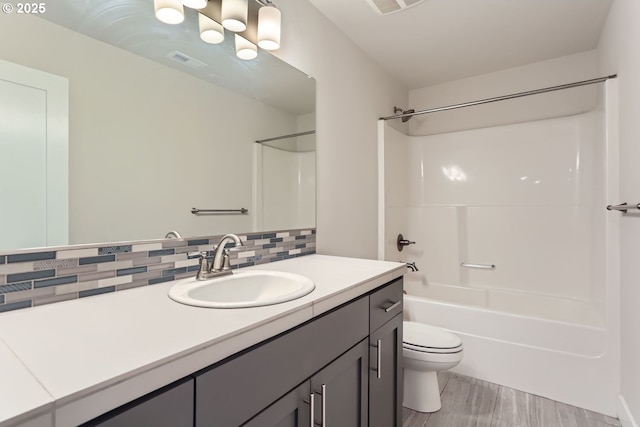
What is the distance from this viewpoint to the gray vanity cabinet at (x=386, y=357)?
4.00ft

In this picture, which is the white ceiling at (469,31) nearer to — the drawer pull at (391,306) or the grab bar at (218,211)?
the grab bar at (218,211)

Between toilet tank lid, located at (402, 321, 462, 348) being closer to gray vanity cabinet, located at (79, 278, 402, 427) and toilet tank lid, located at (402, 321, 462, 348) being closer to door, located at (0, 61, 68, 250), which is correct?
gray vanity cabinet, located at (79, 278, 402, 427)

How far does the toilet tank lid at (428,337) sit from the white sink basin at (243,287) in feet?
3.05

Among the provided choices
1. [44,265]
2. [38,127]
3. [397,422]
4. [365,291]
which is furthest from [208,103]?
[397,422]

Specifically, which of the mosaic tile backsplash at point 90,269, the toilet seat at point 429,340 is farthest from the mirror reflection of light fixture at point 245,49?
the toilet seat at point 429,340

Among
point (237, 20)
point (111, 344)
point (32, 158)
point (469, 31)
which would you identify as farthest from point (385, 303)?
point (469, 31)

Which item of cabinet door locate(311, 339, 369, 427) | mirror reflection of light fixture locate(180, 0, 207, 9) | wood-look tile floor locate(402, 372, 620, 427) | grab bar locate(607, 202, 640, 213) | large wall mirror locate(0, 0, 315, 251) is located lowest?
wood-look tile floor locate(402, 372, 620, 427)

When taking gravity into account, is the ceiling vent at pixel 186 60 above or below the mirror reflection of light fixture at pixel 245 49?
below

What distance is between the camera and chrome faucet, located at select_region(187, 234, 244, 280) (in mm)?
→ 1165

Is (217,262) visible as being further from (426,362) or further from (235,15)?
(426,362)

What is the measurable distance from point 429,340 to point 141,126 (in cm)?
175

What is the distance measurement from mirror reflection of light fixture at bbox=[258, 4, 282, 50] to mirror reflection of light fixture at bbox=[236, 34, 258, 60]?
0.04m

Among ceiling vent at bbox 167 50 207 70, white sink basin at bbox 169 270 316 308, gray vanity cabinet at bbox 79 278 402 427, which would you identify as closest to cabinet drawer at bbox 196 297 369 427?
gray vanity cabinet at bbox 79 278 402 427

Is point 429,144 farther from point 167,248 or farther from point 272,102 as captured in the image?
point 167,248
